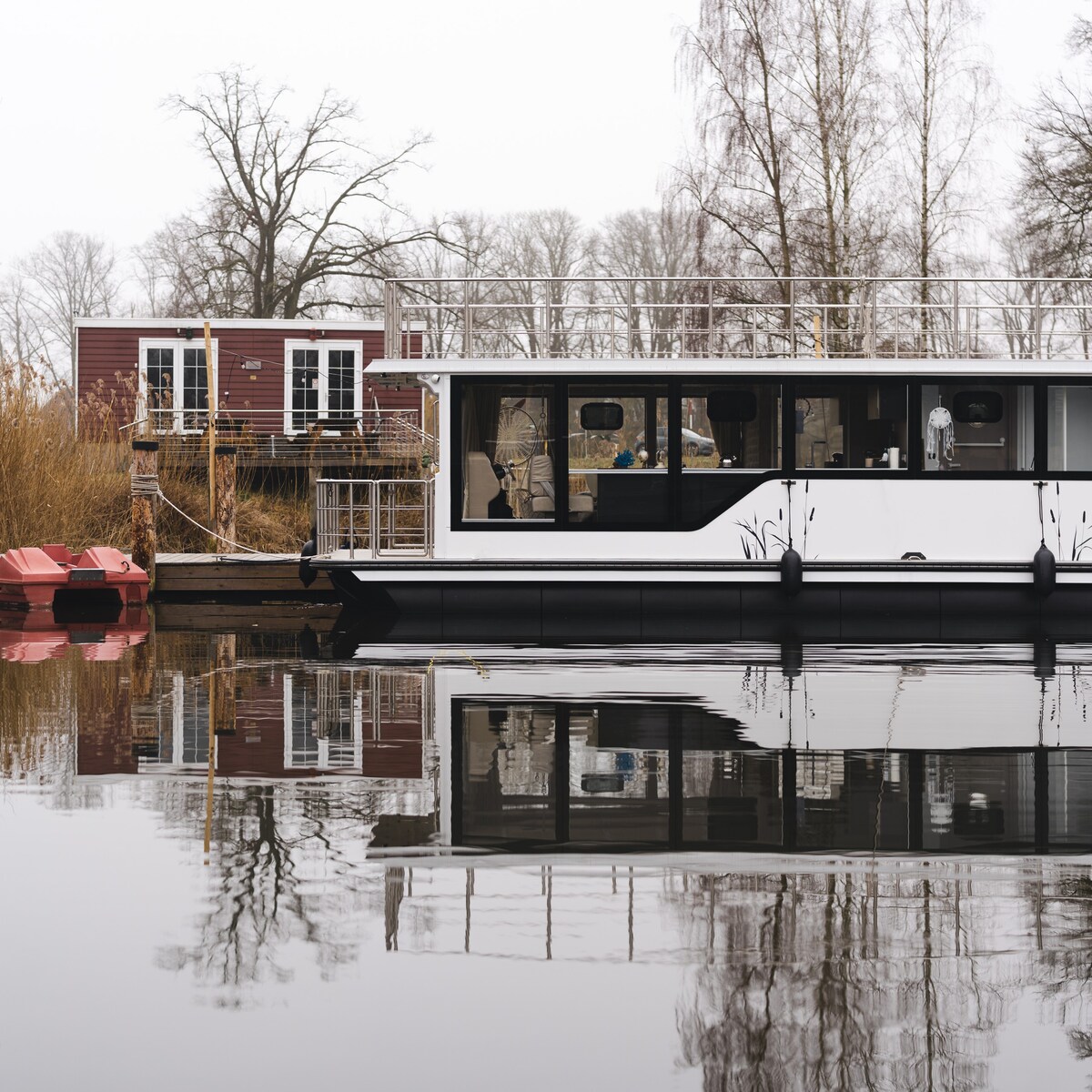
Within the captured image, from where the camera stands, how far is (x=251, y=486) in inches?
1097

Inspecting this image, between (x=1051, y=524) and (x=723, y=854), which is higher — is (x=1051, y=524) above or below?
above

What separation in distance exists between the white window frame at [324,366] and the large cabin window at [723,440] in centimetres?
1672

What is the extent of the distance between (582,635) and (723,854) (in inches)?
366

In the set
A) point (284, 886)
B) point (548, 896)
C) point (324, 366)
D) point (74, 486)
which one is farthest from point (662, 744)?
point (324, 366)

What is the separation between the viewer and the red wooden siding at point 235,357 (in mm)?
31812

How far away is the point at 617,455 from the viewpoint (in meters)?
15.5

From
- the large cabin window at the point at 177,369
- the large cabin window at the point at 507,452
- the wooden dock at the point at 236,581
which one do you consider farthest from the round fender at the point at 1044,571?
the large cabin window at the point at 177,369

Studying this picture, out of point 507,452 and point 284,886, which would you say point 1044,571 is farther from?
point 284,886

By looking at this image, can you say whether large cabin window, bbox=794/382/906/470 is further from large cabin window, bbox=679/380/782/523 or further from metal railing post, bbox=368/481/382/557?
metal railing post, bbox=368/481/382/557

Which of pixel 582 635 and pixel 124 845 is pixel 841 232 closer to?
pixel 582 635

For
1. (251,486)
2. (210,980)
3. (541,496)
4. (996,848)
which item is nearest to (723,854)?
(996,848)

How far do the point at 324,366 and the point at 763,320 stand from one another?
9037mm

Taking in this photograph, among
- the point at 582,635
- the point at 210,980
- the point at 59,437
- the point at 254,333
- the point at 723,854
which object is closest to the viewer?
the point at 210,980

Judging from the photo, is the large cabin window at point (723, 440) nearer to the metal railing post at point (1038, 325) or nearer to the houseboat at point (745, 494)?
the houseboat at point (745, 494)
